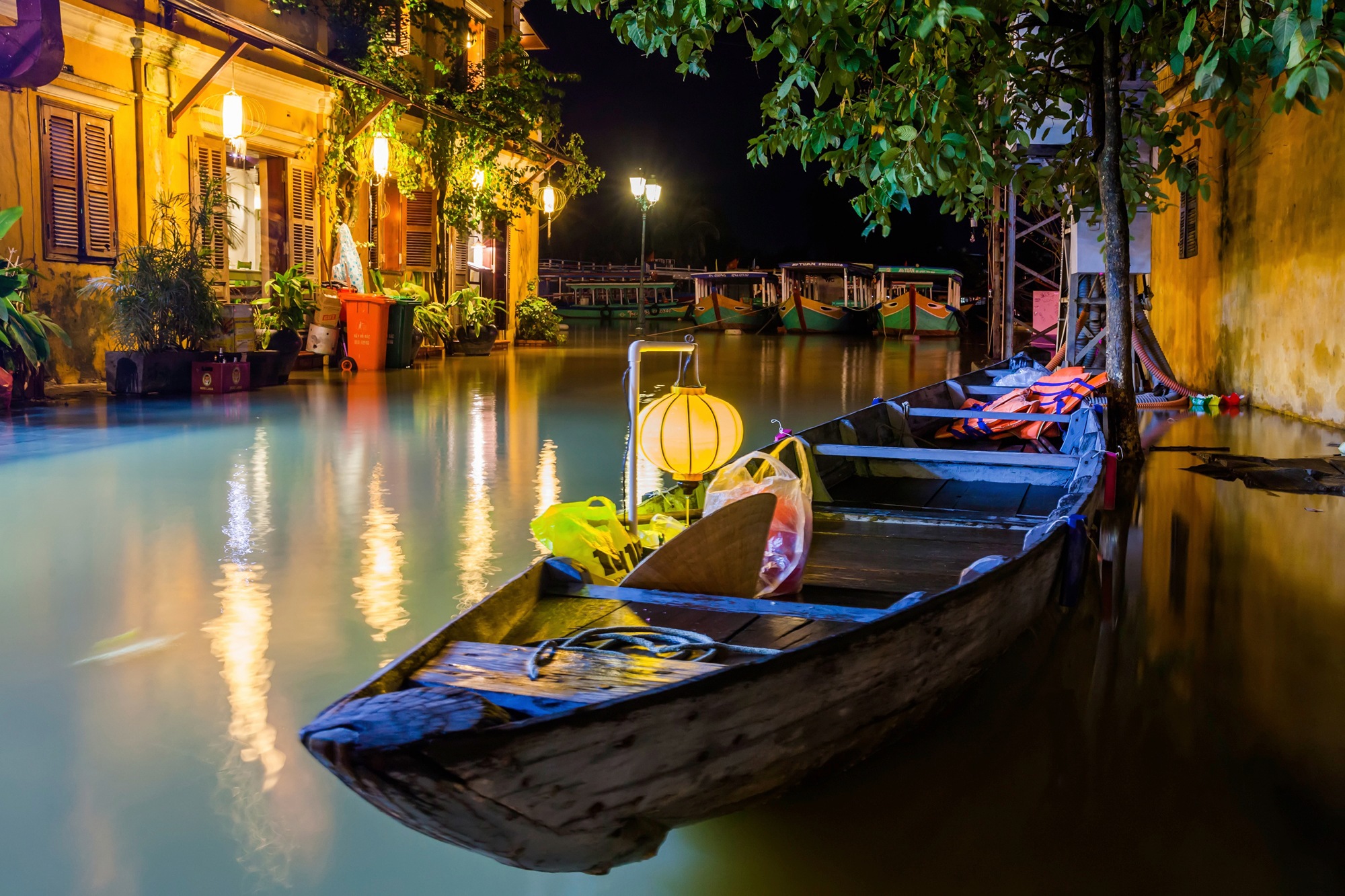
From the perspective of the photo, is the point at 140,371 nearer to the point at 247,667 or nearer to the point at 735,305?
the point at 247,667

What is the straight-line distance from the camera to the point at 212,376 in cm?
1169

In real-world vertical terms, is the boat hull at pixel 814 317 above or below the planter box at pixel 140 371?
above

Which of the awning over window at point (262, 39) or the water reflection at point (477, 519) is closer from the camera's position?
the water reflection at point (477, 519)

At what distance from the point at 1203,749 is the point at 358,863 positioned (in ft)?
7.32

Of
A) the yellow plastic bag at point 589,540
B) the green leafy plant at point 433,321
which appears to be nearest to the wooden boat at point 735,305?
the green leafy plant at point 433,321

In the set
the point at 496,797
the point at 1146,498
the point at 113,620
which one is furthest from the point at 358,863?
the point at 1146,498

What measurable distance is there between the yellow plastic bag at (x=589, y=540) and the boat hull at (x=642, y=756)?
1.22m

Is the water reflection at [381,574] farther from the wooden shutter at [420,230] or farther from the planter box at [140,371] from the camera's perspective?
the wooden shutter at [420,230]

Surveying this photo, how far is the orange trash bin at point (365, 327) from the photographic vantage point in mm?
14914

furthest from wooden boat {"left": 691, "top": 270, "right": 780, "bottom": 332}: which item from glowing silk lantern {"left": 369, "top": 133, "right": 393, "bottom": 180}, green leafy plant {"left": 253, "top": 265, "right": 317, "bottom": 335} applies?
green leafy plant {"left": 253, "top": 265, "right": 317, "bottom": 335}

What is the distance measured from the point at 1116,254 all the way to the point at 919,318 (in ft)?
94.5

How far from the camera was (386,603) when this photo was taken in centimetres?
415

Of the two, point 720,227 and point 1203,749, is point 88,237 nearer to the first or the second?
point 1203,749

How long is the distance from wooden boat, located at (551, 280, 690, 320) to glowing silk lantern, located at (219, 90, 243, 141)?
1234 inches
